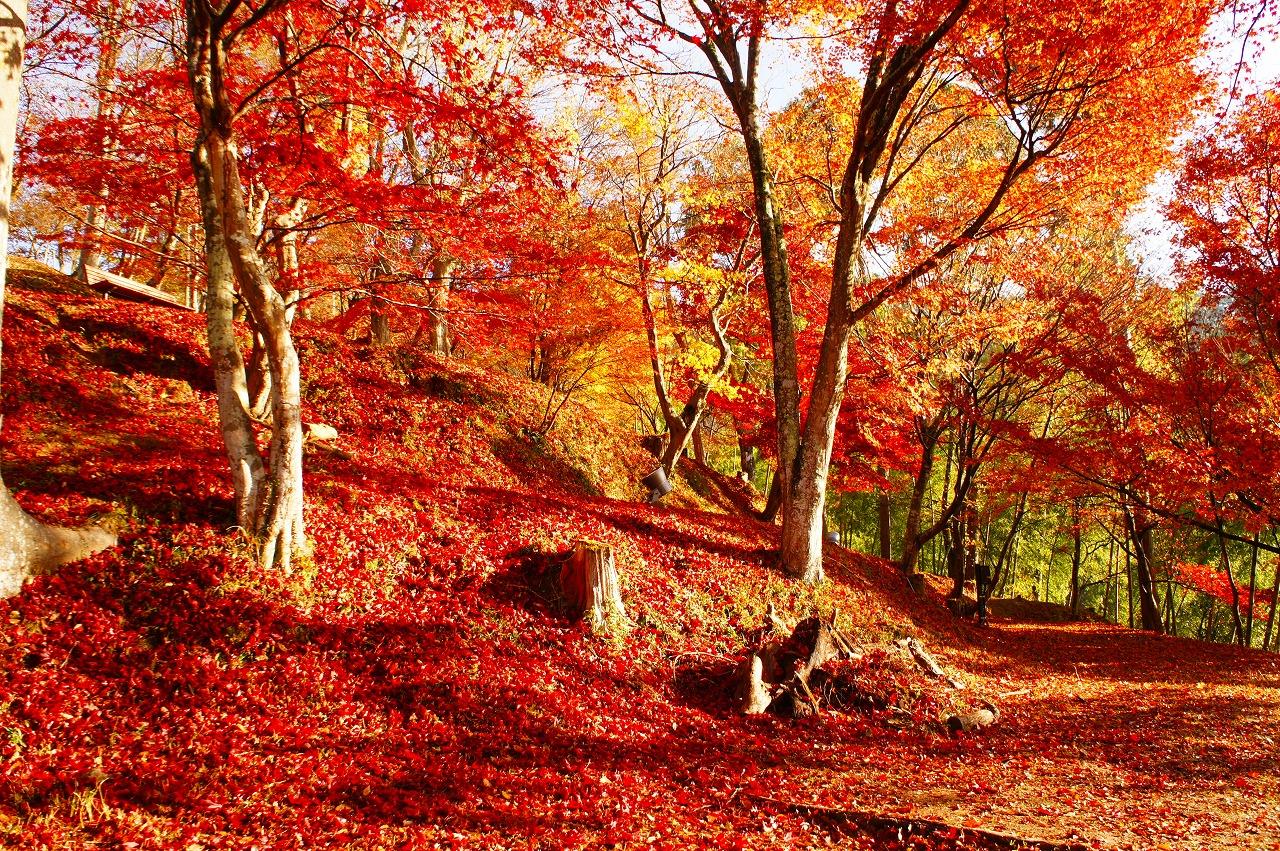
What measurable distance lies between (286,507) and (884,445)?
17.3 metres

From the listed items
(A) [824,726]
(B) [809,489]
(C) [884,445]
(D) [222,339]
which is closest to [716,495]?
(C) [884,445]

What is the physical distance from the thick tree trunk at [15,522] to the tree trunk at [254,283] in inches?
51.8

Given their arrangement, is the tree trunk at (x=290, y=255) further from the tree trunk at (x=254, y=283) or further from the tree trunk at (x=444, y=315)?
the tree trunk at (x=254, y=283)

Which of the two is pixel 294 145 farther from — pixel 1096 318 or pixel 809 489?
pixel 1096 318

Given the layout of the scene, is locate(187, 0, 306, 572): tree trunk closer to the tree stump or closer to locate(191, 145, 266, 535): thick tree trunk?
locate(191, 145, 266, 535): thick tree trunk

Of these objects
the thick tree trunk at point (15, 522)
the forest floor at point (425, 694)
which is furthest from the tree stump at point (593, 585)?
the thick tree trunk at point (15, 522)

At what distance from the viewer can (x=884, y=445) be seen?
65.3ft

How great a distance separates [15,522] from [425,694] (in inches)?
136

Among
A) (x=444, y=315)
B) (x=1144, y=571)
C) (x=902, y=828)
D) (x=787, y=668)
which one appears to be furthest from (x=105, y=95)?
(x=1144, y=571)

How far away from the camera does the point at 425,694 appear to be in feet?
19.7

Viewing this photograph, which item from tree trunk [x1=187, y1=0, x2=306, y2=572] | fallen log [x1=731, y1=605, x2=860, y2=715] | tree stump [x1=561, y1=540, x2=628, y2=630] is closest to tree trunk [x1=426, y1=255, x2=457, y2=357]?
tree trunk [x1=187, y1=0, x2=306, y2=572]

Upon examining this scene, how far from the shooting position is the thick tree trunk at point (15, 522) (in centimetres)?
438

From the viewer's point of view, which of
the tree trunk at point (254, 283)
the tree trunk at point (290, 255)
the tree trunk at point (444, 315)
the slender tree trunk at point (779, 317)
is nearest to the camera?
the tree trunk at point (254, 283)

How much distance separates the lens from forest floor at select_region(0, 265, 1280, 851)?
441 cm
